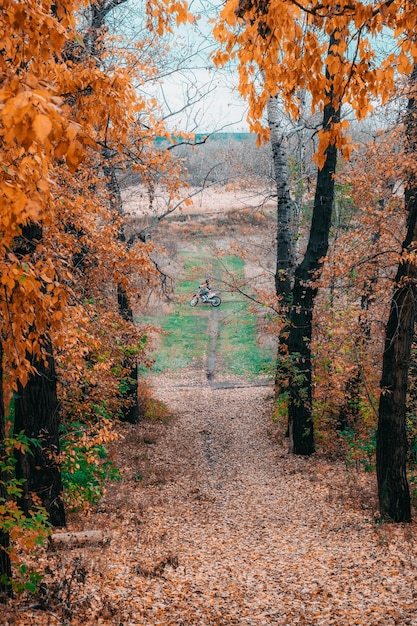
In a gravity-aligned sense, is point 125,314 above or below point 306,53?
below

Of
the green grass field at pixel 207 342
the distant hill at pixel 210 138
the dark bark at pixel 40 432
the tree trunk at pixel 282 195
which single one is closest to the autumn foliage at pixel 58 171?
the dark bark at pixel 40 432

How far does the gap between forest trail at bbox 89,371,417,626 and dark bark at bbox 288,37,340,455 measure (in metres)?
0.79

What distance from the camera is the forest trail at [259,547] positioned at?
5348 mm

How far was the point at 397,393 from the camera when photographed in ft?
25.0

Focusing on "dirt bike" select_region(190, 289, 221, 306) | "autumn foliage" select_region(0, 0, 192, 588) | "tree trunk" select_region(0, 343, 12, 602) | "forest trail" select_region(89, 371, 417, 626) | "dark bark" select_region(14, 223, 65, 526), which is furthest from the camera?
"dirt bike" select_region(190, 289, 221, 306)

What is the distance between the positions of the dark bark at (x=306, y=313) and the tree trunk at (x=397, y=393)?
2809 mm

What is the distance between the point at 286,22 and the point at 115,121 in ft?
5.46

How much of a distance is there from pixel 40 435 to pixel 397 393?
461cm

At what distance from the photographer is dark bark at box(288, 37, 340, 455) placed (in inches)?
428

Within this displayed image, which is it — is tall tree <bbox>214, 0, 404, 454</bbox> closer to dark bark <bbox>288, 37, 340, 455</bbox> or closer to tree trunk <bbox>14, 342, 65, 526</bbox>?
tree trunk <bbox>14, 342, 65, 526</bbox>

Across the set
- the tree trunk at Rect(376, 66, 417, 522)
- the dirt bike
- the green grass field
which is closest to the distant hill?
the tree trunk at Rect(376, 66, 417, 522)

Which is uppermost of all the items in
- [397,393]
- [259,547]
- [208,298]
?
[208,298]

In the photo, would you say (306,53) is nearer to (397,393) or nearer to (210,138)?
(397,393)

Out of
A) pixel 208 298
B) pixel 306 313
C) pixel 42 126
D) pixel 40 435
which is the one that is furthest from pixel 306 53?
pixel 208 298
